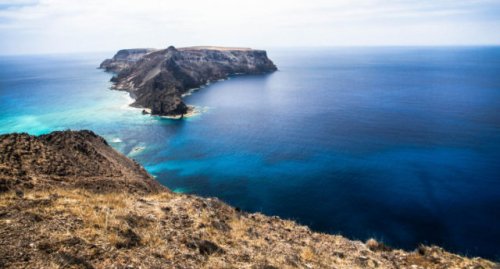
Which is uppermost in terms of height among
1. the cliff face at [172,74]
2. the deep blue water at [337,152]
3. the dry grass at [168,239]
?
the cliff face at [172,74]

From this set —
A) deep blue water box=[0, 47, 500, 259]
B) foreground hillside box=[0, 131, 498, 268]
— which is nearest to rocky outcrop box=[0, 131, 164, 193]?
foreground hillside box=[0, 131, 498, 268]

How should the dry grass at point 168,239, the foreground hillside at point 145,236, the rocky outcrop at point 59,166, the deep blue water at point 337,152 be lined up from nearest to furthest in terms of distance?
1. the foreground hillside at point 145,236
2. the dry grass at point 168,239
3. the rocky outcrop at point 59,166
4. the deep blue water at point 337,152

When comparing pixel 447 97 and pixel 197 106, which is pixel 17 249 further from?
pixel 447 97

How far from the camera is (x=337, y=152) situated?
202ft

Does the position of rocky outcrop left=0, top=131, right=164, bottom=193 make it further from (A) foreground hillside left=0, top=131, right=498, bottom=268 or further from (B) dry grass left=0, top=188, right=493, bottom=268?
(B) dry grass left=0, top=188, right=493, bottom=268

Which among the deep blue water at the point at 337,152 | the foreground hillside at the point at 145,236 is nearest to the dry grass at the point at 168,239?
the foreground hillside at the point at 145,236

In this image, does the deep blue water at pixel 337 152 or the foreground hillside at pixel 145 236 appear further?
the deep blue water at pixel 337 152

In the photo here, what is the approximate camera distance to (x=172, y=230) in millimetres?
15125

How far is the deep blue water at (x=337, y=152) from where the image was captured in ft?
128

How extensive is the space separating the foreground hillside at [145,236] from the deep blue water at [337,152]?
768 inches

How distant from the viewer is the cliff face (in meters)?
100

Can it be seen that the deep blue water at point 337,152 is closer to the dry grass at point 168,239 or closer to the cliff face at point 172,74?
the cliff face at point 172,74

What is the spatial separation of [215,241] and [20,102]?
136446 mm

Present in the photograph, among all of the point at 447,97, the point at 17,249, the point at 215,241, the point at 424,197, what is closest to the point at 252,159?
the point at 424,197
